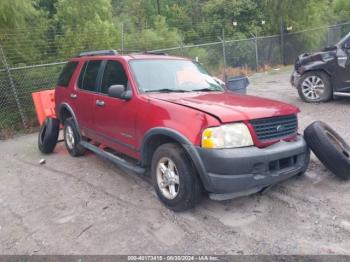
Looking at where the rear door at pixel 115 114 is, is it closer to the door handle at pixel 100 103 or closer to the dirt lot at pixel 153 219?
the door handle at pixel 100 103

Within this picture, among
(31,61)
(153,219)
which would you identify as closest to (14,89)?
(31,61)

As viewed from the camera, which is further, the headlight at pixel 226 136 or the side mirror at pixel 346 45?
the side mirror at pixel 346 45

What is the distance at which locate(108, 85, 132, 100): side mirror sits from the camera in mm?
4477

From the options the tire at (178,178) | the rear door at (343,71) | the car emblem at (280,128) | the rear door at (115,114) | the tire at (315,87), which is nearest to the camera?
the tire at (178,178)

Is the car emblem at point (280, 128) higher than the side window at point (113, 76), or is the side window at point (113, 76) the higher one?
the side window at point (113, 76)

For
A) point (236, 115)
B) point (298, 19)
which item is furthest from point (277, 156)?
point (298, 19)

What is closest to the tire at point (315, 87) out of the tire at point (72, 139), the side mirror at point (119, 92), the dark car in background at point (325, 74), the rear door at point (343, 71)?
the dark car in background at point (325, 74)

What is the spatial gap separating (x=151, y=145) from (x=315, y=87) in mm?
6113

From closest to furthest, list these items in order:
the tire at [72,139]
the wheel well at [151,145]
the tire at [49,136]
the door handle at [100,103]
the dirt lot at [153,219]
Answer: the dirt lot at [153,219] → the wheel well at [151,145] → the door handle at [100,103] → the tire at [72,139] → the tire at [49,136]

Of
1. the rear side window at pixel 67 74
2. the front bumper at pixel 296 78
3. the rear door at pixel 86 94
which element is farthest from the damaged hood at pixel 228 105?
the front bumper at pixel 296 78

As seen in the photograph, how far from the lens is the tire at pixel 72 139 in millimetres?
6278

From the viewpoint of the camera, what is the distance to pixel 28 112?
9.39 meters

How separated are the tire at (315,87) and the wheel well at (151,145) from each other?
6.03 meters

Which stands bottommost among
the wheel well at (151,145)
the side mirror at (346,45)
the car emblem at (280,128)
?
the wheel well at (151,145)
